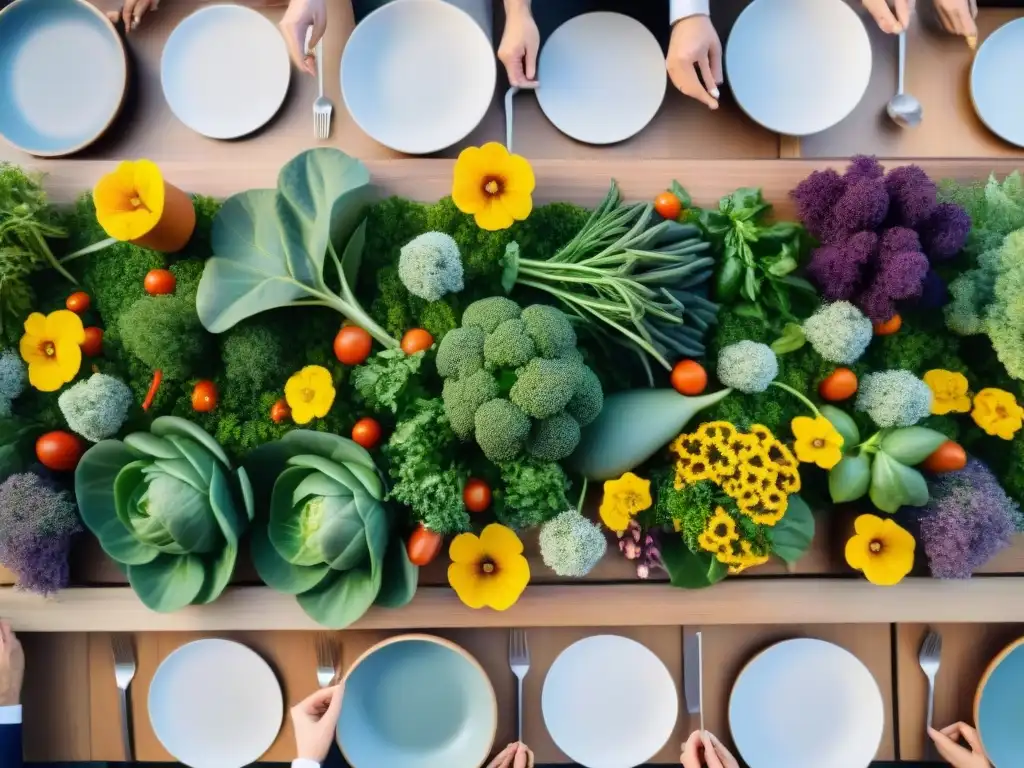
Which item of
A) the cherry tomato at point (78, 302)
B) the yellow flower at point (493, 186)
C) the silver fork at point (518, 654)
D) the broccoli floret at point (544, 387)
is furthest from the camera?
the silver fork at point (518, 654)

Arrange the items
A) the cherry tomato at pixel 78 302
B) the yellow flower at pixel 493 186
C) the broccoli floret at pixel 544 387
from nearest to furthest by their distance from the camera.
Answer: the broccoli floret at pixel 544 387
the yellow flower at pixel 493 186
the cherry tomato at pixel 78 302

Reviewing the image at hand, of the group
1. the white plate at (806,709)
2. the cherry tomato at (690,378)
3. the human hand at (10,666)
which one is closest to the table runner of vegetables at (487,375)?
the cherry tomato at (690,378)

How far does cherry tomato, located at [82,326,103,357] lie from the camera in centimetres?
115

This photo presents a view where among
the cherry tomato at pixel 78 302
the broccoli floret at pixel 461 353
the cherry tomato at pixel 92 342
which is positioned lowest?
the broccoli floret at pixel 461 353

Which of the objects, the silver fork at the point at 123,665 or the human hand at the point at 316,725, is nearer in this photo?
the human hand at the point at 316,725

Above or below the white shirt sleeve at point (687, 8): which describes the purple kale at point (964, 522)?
below

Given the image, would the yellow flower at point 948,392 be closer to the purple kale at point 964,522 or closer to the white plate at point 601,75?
the purple kale at point 964,522

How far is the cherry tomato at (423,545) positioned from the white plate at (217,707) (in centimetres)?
45

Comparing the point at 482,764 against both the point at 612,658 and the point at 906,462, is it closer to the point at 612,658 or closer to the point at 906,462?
the point at 612,658

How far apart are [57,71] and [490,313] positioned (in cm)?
113

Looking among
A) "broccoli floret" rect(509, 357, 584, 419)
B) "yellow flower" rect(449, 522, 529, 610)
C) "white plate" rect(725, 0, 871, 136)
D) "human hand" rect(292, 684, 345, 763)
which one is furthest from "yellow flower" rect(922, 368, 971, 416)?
"human hand" rect(292, 684, 345, 763)

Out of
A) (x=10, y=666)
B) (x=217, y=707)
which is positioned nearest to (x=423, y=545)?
(x=217, y=707)

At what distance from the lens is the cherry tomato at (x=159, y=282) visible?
113 centimetres

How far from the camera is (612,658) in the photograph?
1269 millimetres
